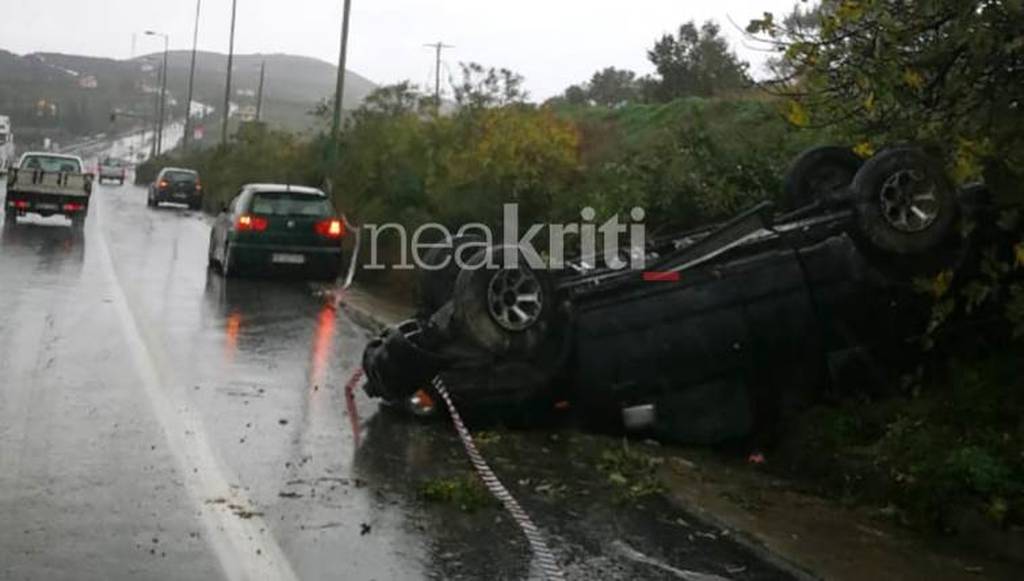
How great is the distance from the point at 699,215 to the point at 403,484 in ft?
23.6

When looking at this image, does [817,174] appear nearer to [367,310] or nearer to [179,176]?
[367,310]

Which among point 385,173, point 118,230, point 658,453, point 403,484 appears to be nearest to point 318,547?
point 403,484

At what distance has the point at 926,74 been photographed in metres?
6.64

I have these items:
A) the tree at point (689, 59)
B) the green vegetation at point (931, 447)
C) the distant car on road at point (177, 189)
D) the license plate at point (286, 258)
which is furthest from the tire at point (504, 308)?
the distant car on road at point (177, 189)

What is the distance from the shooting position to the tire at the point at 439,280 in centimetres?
1073

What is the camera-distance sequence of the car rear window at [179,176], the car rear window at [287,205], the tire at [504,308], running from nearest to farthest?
the tire at [504,308], the car rear window at [287,205], the car rear window at [179,176]

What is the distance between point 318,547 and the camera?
20.5ft

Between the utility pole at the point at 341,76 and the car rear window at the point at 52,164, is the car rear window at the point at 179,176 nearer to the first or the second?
the car rear window at the point at 52,164

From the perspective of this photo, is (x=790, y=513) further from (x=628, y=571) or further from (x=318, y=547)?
(x=318, y=547)

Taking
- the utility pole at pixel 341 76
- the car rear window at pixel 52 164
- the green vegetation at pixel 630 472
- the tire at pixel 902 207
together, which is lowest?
the green vegetation at pixel 630 472

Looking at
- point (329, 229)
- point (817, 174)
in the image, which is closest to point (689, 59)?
point (329, 229)

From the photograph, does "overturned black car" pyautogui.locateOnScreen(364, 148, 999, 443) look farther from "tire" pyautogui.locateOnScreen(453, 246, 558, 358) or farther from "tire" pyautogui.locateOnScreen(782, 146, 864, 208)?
"tire" pyautogui.locateOnScreen(782, 146, 864, 208)

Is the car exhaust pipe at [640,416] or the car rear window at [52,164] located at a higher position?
the car rear window at [52,164]

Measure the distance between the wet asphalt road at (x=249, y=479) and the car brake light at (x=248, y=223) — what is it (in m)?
7.03
